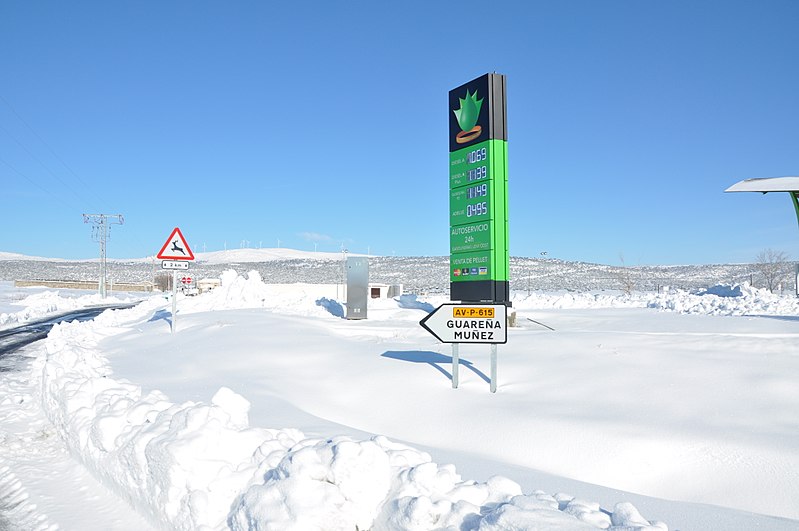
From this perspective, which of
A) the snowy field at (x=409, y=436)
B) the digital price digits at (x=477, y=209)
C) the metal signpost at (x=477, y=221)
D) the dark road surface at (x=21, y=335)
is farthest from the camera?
the dark road surface at (x=21, y=335)

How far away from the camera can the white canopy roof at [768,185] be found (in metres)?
19.4

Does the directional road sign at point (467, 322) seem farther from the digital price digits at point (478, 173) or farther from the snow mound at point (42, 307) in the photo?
the snow mound at point (42, 307)

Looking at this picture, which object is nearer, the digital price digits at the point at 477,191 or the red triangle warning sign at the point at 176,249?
the digital price digits at the point at 477,191

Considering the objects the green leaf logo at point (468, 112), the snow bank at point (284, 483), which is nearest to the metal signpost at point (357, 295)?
the green leaf logo at point (468, 112)

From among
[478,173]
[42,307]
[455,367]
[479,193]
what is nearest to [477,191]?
[479,193]

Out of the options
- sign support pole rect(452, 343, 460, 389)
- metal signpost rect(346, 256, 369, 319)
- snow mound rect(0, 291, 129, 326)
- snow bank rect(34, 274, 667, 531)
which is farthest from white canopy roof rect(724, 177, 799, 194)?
snow mound rect(0, 291, 129, 326)

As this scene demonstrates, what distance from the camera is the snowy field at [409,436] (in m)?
3.86

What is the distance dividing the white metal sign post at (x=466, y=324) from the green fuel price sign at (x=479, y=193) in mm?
378

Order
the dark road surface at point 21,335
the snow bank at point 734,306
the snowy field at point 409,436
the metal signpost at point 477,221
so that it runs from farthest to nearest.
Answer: the snow bank at point 734,306 → the dark road surface at point 21,335 → the metal signpost at point 477,221 → the snowy field at point 409,436

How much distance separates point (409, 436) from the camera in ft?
24.2

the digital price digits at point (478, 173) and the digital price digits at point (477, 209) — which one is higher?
the digital price digits at point (478, 173)

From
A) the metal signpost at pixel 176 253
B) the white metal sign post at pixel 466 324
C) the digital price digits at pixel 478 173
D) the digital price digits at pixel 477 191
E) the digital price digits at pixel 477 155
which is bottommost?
the white metal sign post at pixel 466 324

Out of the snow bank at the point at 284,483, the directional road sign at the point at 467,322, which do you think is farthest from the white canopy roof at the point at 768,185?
the snow bank at the point at 284,483

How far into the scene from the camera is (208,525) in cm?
412
